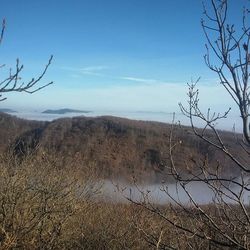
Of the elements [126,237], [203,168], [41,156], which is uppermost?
[203,168]

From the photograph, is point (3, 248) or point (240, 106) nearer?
point (240, 106)

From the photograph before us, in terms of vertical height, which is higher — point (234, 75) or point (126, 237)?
point (234, 75)

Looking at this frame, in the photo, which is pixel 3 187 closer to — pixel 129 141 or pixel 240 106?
pixel 240 106

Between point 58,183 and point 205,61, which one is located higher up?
point 205,61

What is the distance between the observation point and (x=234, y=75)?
4.27m

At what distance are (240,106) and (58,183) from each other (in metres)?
10.6

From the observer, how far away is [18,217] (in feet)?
39.1

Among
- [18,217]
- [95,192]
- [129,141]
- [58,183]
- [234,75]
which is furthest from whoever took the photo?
[129,141]

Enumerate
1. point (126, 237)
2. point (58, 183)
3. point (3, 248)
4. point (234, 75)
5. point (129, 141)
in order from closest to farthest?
Result: point (234, 75), point (3, 248), point (58, 183), point (126, 237), point (129, 141)

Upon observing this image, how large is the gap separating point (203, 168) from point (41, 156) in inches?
467

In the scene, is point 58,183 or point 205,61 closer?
point 205,61

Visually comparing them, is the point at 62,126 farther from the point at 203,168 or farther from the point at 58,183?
the point at 203,168

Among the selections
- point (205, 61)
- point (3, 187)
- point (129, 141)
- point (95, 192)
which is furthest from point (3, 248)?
point (129, 141)

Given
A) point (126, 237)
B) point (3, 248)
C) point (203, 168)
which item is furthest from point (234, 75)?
point (126, 237)
